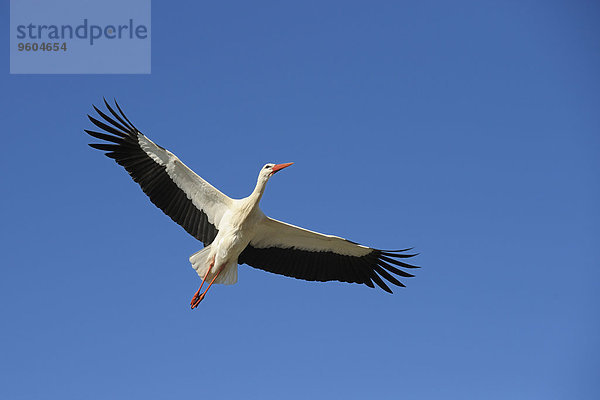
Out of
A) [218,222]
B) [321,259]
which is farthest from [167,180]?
[321,259]

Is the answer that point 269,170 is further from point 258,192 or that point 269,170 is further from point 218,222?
point 218,222

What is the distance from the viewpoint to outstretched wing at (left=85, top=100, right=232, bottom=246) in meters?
12.1

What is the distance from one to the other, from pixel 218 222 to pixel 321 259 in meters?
1.97

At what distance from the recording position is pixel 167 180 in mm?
12266

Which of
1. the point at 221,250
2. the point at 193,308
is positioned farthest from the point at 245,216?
the point at 193,308

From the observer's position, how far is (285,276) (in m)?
13.0

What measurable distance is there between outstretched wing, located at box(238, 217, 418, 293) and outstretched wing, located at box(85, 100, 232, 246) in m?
0.93

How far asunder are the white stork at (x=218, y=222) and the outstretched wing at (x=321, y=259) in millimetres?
17

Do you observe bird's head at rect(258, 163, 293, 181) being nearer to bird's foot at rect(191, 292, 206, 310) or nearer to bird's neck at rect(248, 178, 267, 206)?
bird's neck at rect(248, 178, 267, 206)

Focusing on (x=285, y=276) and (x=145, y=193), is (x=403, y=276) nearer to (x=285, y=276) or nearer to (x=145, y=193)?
(x=285, y=276)

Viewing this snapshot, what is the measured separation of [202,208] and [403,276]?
3646 mm

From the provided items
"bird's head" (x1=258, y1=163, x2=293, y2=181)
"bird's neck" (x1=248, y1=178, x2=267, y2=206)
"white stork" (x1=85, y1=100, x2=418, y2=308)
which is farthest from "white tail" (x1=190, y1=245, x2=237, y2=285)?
"bird's head" (x1=258, y1=163, x2=293, y2=181)

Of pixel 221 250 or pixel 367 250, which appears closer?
pixel 221 250

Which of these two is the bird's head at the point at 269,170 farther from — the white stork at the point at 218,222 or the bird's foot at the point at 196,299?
the bird's foot at the point at 196,299
